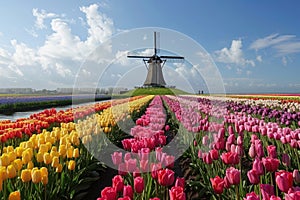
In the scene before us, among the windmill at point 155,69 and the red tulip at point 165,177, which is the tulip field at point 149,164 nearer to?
the red tulip at point 165,177

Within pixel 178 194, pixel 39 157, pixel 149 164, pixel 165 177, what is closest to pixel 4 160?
pixel 39 157

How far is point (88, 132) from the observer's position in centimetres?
411

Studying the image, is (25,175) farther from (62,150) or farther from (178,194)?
(178,194)

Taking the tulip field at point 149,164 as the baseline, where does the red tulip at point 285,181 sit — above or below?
above

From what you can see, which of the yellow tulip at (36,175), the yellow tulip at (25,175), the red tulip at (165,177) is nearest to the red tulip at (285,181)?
the red tulip at (165,177)

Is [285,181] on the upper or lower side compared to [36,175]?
upper

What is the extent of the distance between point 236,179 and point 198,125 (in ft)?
8.44

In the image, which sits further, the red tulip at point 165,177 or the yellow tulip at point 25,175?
the yellow tulip at point 25,175

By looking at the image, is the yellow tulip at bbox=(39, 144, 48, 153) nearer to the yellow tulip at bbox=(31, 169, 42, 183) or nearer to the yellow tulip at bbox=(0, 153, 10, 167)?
the yellow tulip at bbox=(0, 153, 10, 167)

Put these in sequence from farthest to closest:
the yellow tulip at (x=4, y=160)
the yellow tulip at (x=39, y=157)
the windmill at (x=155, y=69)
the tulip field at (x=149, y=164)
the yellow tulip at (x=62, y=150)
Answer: the windmill at (x=155, y=69)
the yellow tulip at (x=62, y=150)
the yellow tulip at (x=39, y=157)
the yellow tulip at (x=4, y=160)
the tulip field at (x=149, y=164)

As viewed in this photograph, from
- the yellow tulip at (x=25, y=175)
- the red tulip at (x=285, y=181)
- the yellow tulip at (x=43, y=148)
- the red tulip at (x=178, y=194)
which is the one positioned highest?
the red tulip at (x=285, y=181)

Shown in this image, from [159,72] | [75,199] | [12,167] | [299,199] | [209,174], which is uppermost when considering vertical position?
[159,72]

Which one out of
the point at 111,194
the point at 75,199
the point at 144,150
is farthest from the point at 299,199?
the point at 75,199

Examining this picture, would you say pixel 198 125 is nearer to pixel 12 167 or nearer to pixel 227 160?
pixel 227 160
